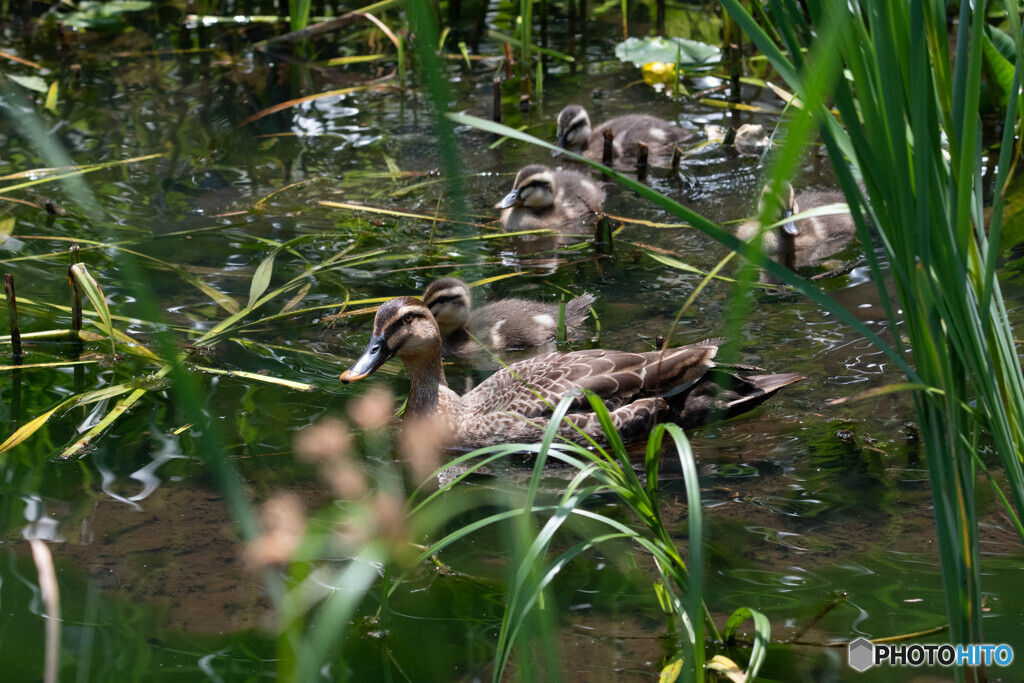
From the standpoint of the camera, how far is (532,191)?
4945mm

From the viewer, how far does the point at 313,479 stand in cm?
305

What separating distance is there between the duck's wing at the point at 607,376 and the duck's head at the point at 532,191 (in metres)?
1.59

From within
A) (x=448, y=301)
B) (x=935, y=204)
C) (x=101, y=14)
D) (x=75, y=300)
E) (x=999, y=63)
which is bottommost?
(x=448, y=301)

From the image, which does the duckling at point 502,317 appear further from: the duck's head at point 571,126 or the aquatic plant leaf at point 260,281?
the duck's head at point 571,126

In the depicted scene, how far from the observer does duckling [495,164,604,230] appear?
493 cm

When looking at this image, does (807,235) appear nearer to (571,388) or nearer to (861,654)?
(571,388)

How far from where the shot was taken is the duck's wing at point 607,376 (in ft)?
11.1

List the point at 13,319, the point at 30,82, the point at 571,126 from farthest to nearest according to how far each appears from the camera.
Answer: the point at 30,82
the point at 571,126
the point at 13,319

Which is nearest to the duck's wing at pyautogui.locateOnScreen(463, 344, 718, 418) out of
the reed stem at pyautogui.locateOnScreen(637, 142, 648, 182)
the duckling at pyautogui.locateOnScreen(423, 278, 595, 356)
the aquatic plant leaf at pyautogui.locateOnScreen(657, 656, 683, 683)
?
the duckling at pyautogui.locateOnScreen(423, 278, 595, 356)

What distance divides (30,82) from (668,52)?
4.20m

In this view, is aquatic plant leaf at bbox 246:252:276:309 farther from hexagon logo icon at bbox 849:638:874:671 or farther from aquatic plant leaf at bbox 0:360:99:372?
hexagon logo icon at bbox 849:638:874:671

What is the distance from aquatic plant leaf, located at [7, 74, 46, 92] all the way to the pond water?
0.19 m

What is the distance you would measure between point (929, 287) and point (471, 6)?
712 centimetres

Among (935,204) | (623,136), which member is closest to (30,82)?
(623,136)
